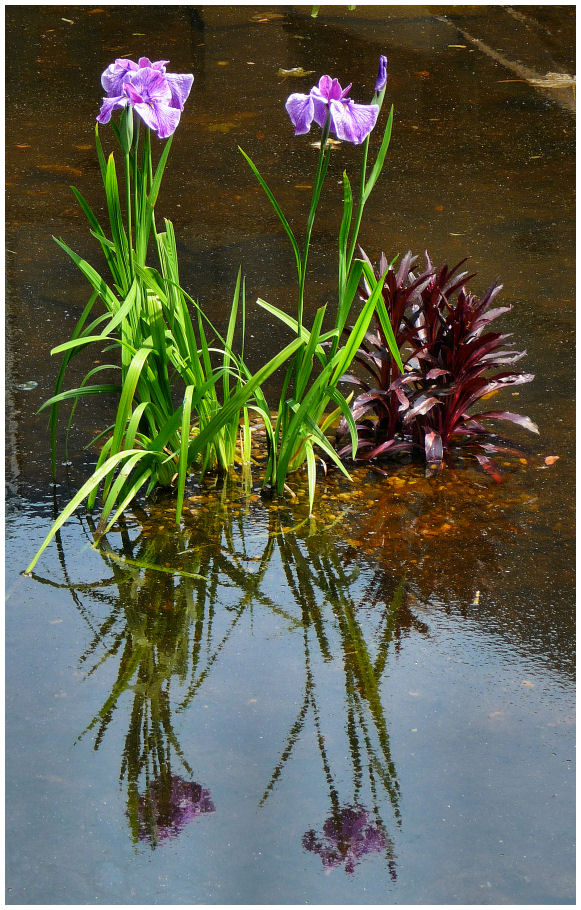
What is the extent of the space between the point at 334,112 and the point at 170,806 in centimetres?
191

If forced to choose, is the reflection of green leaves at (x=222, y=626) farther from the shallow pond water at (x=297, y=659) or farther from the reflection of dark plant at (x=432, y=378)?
the reflection of dark plant at (x=432, y=378)

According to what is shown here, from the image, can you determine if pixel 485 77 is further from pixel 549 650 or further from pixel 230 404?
pixel 549 650

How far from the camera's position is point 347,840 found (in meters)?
2.21

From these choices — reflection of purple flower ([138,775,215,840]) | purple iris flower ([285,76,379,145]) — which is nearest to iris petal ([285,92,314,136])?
purple iris flower ([285,76,379,145])

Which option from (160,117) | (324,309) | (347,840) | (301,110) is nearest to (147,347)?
(324,309)

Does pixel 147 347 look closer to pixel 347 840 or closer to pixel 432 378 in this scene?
pixel 432 378

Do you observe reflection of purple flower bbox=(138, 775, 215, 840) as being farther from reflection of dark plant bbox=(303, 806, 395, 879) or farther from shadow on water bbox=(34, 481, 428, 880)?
reflection of dark plant bbox=(303, 806, 395, 879)

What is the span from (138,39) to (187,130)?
186cm

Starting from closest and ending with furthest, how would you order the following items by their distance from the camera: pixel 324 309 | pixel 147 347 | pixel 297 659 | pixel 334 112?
1. pixel 297 659
2. pixel 334 112
3. pixel 147 347
4. pixel 324 309

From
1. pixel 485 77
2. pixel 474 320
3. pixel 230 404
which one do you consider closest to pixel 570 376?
pixel 474 320

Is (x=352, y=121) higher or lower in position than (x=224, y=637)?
higher

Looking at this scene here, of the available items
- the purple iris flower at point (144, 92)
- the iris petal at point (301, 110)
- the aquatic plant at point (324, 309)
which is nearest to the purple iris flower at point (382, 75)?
the aquatic plant at point (324, 309)

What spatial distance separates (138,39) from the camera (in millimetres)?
8070

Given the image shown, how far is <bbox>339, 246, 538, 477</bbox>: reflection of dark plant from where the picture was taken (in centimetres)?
358
